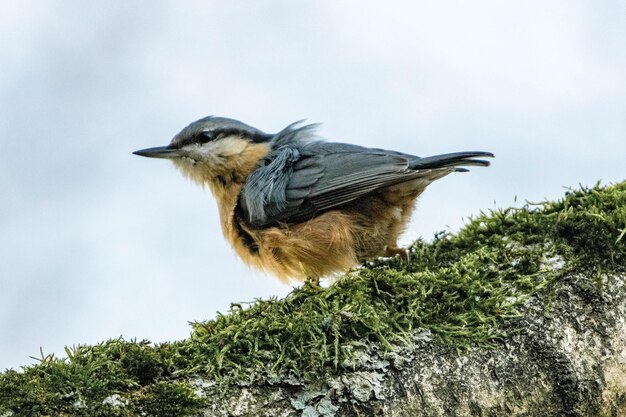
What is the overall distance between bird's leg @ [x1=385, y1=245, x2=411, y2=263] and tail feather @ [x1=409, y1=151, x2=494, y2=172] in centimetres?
47

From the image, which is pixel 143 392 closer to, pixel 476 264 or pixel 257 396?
pixel 257 396

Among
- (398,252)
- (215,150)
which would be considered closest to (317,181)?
(398,252)

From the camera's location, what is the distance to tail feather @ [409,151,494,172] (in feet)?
13.7

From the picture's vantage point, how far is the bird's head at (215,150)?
199 inches

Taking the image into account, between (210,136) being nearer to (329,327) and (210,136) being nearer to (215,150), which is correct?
(215,150)

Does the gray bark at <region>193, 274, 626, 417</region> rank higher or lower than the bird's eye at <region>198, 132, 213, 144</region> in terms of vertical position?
lower

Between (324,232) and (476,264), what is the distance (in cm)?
149

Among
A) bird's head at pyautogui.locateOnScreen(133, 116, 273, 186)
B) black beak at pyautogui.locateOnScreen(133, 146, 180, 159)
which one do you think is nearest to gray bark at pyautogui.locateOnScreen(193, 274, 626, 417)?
bird's head at pyautogui.locateOnScreen(133, 116, 273, 186)

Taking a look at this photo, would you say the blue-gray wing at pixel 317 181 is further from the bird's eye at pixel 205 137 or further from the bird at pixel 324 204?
the bird's eye at pixel 205 137

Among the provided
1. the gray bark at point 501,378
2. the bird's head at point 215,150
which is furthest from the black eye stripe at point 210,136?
the gray bark at point 501,378

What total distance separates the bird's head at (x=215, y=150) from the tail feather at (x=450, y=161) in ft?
3.88

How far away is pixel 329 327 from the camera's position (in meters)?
2.42

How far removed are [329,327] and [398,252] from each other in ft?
5.69

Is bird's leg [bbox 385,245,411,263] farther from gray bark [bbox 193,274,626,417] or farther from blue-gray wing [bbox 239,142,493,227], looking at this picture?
gray bark [bbox 193,274,626,417]
